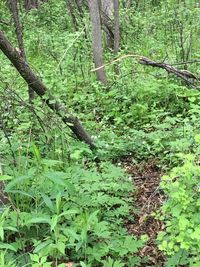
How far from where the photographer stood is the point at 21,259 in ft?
8.93

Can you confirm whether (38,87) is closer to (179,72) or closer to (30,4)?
(179,72)

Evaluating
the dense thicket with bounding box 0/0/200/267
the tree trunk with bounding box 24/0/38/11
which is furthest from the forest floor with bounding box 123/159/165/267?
the tree trunk with bounding box 24/0/38/11

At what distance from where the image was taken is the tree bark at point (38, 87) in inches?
142

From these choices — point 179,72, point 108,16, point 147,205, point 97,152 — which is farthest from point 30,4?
point 147,205

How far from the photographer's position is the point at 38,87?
12.9ft

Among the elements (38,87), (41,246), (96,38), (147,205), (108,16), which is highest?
(108,16)

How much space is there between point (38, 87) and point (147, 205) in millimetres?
1524

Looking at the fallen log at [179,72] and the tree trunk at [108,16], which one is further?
the tree trunk at [108,16]

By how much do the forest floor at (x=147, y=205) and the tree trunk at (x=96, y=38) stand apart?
88.6 inches

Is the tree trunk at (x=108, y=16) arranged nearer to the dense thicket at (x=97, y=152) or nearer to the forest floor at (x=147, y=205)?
the dense thicket at (x=97, y=152)

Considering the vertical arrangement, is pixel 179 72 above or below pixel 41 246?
above

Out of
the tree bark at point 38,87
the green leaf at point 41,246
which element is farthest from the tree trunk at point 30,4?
the green leaf at point 41,246

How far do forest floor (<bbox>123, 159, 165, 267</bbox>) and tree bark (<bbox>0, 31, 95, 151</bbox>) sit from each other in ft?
2.17

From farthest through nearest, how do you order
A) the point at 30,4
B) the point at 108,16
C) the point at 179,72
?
the point at 30,4 → the point at 108,16 → the point at 179,72
